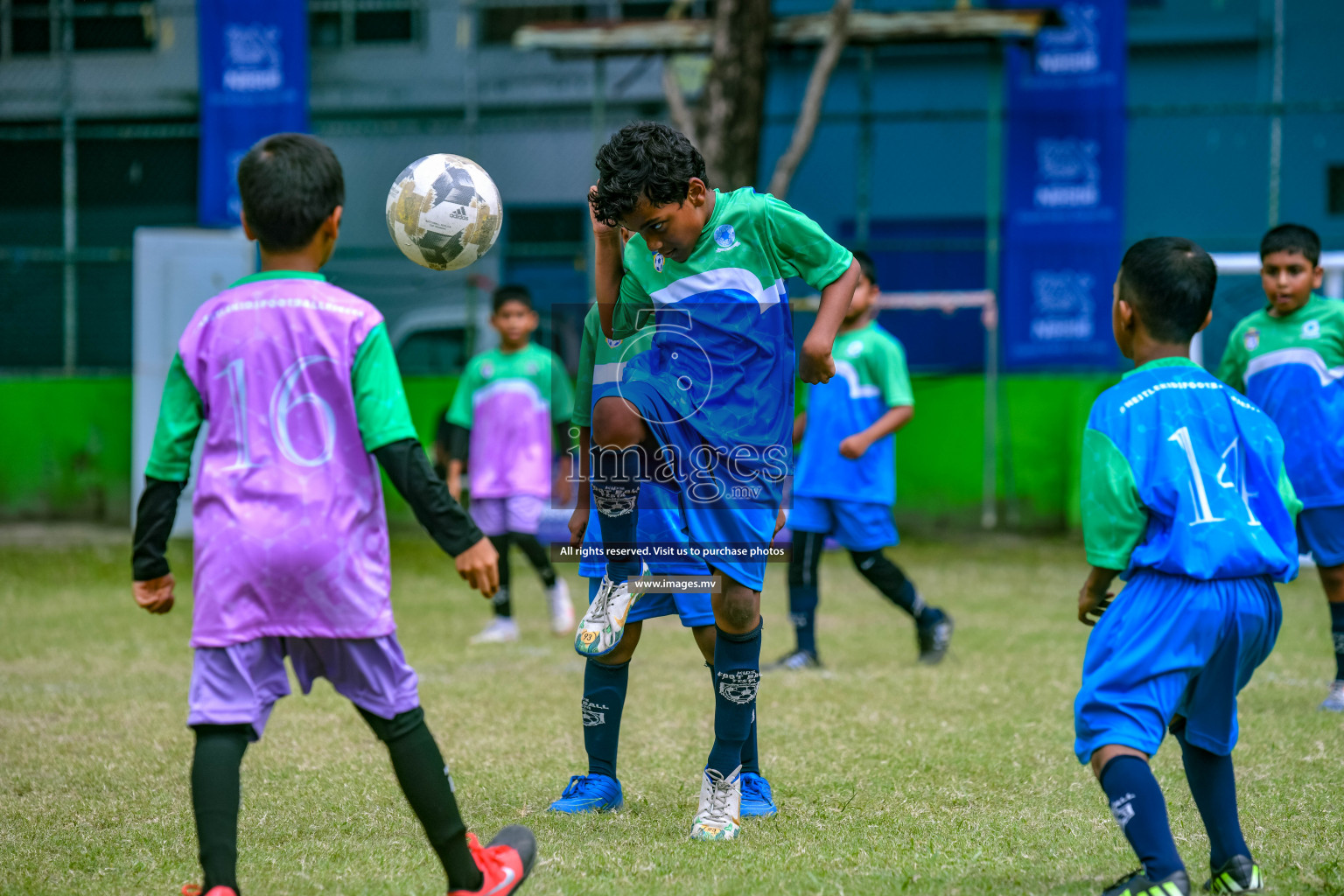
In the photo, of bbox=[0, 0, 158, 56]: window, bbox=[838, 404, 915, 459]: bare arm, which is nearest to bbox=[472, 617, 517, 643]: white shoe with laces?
bbox=[838, 404, 915, 459]: bare arm

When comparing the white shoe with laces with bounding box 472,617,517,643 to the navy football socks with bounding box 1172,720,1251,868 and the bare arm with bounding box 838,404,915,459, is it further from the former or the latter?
the navy football socks with bounding box 1172,720,1251,868

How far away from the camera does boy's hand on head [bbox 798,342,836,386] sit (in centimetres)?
354

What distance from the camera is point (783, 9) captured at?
16.2m

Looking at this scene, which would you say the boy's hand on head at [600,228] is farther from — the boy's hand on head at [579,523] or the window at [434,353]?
the window at [434,353]

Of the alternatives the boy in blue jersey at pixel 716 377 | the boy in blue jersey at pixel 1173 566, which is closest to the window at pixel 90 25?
the boy in blue jersey at pixel 716 377

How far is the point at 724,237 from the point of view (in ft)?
12.3

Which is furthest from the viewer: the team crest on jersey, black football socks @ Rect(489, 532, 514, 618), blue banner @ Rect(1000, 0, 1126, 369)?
blue banner @ Rect(1000, 0, 1126, 369)

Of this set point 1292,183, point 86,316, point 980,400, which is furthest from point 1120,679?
point 86,316

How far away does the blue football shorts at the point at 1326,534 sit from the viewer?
18.4 feet

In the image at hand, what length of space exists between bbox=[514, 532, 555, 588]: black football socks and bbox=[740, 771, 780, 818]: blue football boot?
424cm

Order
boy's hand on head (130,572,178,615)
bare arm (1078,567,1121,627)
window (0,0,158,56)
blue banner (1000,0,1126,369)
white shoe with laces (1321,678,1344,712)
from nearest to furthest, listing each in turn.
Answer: boy's hand on head (130,572,178,615) → bare arm (1078,567,1121,627) → white shoe with laces (1321,678,1344,712) → blue banner (1000,0,1126,369) → window (0,0,158,56)

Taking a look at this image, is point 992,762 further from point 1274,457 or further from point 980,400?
point 980,400

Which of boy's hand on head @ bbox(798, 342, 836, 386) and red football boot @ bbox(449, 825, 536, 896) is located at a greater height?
boy's hand on head @ bbox(798, 342, 836, 386)

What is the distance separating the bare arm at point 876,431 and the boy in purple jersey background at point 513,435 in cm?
206
